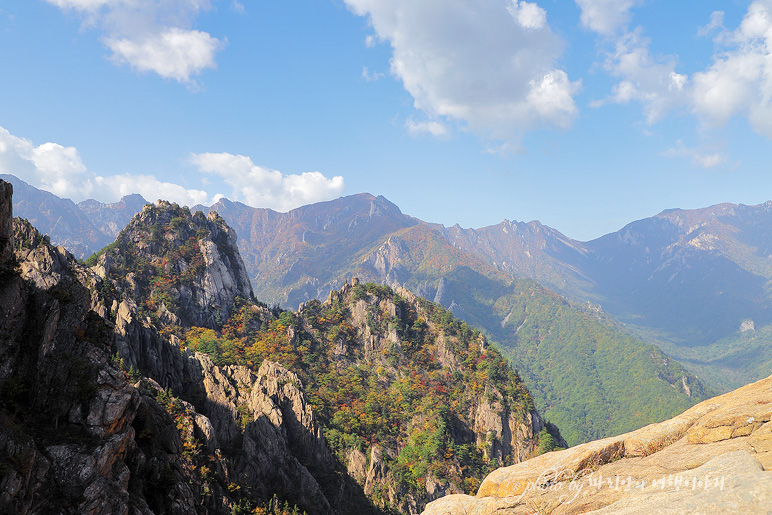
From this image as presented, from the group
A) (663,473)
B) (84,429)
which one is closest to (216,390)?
(84,429)

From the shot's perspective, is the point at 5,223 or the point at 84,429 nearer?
the point at 5,223

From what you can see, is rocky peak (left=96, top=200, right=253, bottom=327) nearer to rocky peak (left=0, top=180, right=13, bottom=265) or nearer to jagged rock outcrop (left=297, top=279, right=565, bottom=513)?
jagged rock outcrop (left=297, top=279, right=565, bottom=513)

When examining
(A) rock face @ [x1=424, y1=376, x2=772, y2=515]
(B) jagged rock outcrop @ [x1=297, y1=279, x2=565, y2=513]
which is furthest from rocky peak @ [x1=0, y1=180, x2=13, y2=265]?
(B) jagged rock outcrop @ [x1=297, y1=279, x2=565, y2=513]

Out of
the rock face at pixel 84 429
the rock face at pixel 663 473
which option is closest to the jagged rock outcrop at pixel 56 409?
the rock face at pixel 84 429

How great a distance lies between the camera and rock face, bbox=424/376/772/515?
26.8 feet

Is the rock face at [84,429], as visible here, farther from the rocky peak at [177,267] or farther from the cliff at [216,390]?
the rocky peak at [177,267]

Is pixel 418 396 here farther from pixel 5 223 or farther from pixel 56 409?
pixel 5 223

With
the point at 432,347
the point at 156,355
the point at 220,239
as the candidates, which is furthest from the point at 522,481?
the point at 220,239

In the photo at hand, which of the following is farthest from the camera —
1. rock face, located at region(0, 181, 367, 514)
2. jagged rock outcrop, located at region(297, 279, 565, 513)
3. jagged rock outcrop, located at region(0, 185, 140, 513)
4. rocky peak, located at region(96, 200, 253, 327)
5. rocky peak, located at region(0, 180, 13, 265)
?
rocky peak, located at region(96, 200, 253, 327)

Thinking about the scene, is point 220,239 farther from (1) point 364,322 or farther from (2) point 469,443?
(2) point 469,443

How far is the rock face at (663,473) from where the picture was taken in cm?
817

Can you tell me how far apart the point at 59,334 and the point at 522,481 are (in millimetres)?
25743

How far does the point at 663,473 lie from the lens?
1144 cm

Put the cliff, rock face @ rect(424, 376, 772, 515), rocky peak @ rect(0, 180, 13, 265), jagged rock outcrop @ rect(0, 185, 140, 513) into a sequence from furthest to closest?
the cliff, rocky peak @ rect(0, 180, 13, 265), jagged rock outcrop @ rect(0, 185, 140, 513), rock face @ rect(424, 376, 772, 515)
